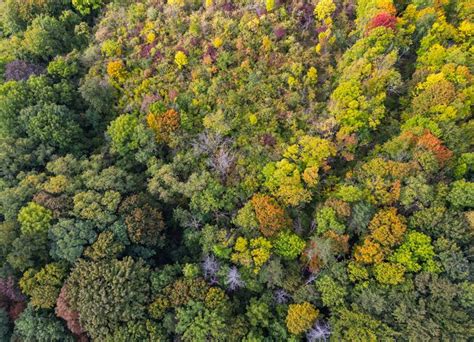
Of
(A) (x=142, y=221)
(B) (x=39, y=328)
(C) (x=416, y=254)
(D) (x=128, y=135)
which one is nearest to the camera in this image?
(B) (x=39, y=328)

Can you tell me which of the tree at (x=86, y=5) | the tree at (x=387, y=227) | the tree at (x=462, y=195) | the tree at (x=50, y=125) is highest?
the tree at (x=86, y=5)

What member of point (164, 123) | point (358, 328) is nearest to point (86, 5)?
point (164, 123)

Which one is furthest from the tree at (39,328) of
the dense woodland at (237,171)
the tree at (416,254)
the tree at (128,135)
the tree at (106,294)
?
the tree at (416,254)

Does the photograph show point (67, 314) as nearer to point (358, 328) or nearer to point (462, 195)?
point (358, 328)

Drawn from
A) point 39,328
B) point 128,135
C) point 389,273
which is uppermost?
point 128,135

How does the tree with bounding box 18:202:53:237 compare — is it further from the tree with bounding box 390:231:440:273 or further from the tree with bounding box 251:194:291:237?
the tree with bounding box 390:231:440:273

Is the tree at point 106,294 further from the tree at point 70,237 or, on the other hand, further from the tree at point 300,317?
the tree at point 300,317

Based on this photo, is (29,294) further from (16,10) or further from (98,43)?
(16,10)

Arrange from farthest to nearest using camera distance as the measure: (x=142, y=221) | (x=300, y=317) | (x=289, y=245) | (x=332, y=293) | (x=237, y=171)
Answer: (x=237, y=171), (x=142, y=221), (x=289, y=245), (x=332, y=293), (x=300, y=317)

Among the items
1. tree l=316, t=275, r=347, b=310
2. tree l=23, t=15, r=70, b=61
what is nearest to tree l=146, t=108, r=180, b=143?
tree l=23, t=15, r=70, b=61
